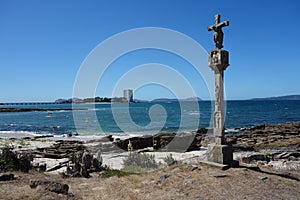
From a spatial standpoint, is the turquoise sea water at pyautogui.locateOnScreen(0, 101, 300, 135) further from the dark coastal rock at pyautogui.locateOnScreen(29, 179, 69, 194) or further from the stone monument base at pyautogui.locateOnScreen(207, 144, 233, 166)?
the dark coastal rock at pyautogui.locateOnScreen(29, 179, 69, 194)

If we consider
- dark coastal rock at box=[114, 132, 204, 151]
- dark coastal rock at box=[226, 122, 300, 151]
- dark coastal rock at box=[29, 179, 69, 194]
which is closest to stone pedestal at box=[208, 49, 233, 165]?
dark coastal rock at box=[29, 179, 69, 194]

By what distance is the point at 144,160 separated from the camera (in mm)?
11984

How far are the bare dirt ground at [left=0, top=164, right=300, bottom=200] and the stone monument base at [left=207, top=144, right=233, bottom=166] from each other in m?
0.42

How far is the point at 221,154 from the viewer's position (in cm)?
862

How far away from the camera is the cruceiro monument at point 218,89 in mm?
8834

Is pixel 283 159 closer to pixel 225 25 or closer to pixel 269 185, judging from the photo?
pixel 269 185

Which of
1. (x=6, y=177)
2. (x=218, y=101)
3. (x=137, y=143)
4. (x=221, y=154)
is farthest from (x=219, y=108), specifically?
(x=137, y=143)

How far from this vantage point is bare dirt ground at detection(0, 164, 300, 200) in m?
6.48

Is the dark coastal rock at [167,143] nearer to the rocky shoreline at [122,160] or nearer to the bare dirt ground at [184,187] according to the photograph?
the rocky shoreline at [122,160]

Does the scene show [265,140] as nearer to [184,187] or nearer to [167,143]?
[167,143]

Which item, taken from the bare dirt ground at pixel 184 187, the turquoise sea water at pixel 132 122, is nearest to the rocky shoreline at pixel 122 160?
the bare dirt ground at pixel 184 187

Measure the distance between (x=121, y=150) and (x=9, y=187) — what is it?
13.2m

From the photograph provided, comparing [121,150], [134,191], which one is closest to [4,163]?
[134,191]

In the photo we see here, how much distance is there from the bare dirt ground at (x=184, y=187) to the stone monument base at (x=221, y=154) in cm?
42
